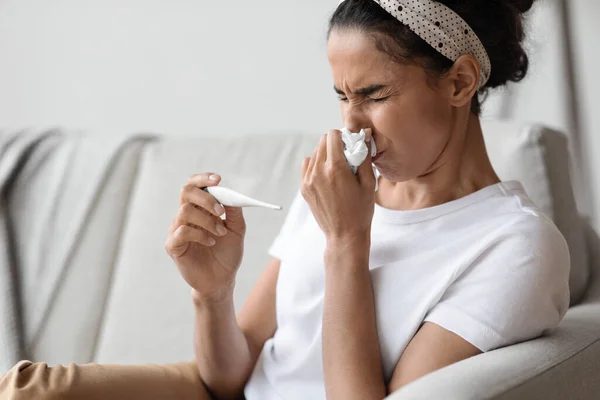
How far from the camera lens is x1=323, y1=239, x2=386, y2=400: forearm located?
41.0 inches

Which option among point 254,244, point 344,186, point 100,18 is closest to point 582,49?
point 254,244

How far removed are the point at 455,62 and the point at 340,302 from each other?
14.3 inches

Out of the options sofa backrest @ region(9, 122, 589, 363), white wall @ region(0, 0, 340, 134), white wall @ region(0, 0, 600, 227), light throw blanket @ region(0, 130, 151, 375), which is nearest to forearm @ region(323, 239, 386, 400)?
sofa backrest @ region(9, 122, 589, 363)

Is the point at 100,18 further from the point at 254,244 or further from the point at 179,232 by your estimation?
the point at 179,232

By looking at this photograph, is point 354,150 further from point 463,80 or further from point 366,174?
point 463,80

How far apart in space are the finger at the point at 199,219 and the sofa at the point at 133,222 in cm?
43

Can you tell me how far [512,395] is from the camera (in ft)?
2.93

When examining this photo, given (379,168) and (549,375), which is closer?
(549,375)

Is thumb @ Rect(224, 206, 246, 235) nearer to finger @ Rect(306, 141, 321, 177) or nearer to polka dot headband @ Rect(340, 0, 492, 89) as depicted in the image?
finger @ Rect(306, 141, 321, 177)

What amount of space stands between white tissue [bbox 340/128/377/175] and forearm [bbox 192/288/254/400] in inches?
12.9

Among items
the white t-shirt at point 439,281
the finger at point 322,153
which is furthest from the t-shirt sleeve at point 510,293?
the finger at point 322,153

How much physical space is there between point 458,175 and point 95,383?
608mm

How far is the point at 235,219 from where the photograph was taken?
123 centimetres

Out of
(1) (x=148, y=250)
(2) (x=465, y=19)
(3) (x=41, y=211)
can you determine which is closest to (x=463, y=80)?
(2) (x=465, y=19)
